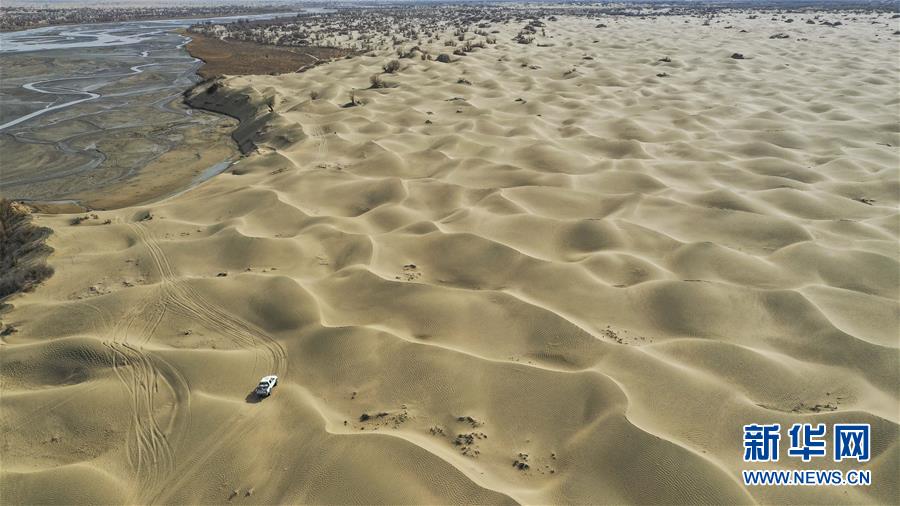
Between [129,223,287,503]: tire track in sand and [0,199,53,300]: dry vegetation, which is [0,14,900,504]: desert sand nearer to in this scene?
[129,223,287,503]: tire track in sand

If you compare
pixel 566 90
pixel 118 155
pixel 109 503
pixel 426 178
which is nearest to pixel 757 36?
pixel 566 90

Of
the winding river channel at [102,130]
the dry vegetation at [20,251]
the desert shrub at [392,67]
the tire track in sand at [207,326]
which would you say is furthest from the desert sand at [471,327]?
the desert shrub at [392,67]

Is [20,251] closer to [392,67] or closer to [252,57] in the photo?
[392,67]

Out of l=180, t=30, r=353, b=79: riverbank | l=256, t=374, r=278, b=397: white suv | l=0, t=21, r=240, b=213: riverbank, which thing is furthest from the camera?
l=180, t=30, r=353, b=79: riverbank

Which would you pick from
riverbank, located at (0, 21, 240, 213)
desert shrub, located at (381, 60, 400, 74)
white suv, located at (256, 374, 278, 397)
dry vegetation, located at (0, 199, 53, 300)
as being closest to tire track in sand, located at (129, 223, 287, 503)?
white suv, located at (256, 374, 278, 397)

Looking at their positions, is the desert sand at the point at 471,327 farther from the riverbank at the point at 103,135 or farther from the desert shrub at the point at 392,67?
the desert shrub at the point at 392,67
